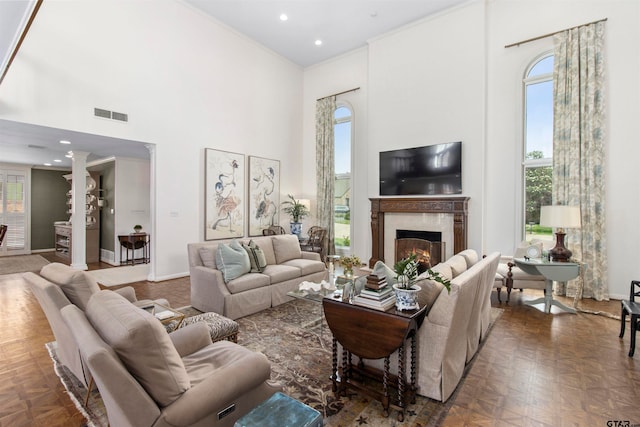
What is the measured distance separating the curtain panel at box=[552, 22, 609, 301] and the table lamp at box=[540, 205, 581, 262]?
0.87 metres

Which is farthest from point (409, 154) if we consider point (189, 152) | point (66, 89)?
point (66, 89)

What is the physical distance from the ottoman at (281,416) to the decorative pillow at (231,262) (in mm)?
2414

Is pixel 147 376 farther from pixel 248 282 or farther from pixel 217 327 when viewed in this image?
pixel 248 282

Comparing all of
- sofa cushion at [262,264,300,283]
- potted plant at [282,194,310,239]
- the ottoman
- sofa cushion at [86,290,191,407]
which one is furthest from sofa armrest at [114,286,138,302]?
potted plant at [282,194,310,239]

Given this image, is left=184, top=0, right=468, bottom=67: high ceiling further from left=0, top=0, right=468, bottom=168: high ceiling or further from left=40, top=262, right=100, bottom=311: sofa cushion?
left=40, top=262, right=100, bottom=311: sofa cushion

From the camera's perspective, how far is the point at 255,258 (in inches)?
162

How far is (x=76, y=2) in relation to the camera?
14.1 ft

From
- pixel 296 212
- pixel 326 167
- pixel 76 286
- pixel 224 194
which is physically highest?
pixel 326 167

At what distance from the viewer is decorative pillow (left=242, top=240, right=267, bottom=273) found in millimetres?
4086

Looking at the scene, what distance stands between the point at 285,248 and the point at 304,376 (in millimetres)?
2643

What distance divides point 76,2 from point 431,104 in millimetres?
5801

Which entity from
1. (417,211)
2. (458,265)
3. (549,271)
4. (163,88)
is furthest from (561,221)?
(163,88)

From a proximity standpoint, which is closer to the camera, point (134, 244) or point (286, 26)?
point (286, 26)

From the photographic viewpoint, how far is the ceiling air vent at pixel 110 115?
4.56 metres
